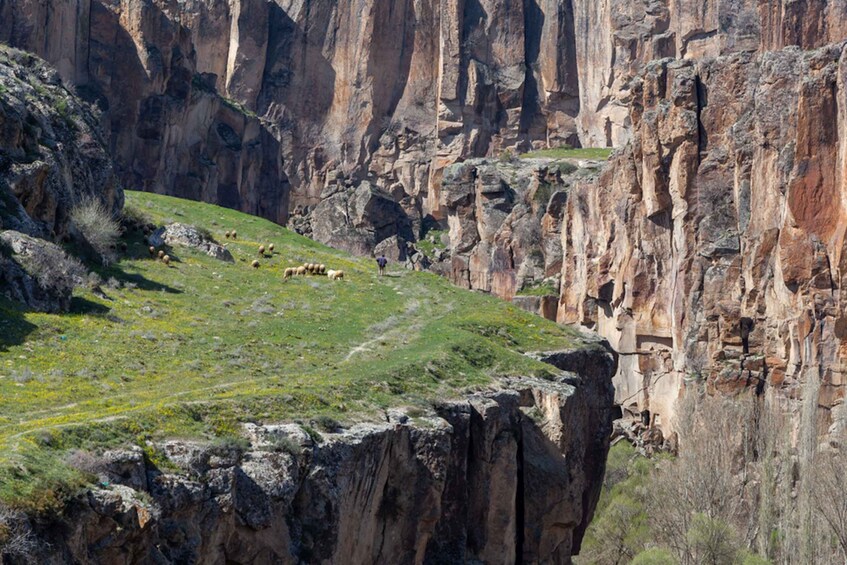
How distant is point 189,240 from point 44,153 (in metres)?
11.7

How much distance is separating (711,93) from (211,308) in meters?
44.0

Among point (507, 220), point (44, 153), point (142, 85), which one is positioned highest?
point (142, 85)

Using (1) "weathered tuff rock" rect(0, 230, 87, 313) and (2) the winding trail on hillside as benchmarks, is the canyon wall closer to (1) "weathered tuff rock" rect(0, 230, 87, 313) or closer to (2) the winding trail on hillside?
(2) the winding trail on hillside

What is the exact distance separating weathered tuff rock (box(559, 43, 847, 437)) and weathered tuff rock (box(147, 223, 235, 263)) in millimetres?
27658

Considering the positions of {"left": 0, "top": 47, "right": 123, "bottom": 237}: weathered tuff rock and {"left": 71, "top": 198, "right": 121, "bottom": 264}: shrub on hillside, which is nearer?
{"left": 0, "top": 47, "right": 123, "bottom": 237}: weathered tuff rock

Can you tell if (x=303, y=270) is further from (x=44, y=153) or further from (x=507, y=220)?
(x=507, y=220)

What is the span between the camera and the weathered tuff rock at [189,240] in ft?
186

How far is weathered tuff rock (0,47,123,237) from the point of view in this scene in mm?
43812

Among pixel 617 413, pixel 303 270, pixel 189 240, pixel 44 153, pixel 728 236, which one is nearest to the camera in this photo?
pixel 44 153

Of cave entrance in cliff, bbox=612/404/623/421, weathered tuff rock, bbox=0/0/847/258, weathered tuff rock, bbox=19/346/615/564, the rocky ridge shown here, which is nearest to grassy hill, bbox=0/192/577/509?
weathered tuff rock, bbox=19/346/615/564

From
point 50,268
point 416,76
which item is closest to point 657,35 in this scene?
point 416,76

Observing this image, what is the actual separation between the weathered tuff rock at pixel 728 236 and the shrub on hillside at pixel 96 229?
Answer: 33291mm

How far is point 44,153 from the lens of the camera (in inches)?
1852

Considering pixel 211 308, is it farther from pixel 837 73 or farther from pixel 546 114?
pixel 546 114
